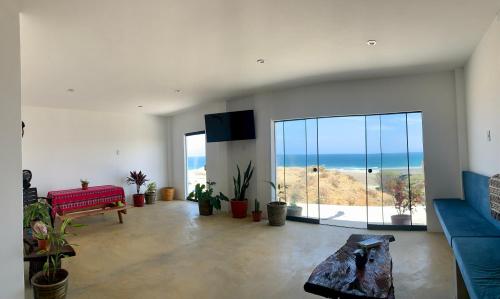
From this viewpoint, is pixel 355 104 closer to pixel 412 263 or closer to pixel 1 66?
pixel 412 263

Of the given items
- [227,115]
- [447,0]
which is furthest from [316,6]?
[227,115]

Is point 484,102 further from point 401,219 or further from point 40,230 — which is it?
point 40,230

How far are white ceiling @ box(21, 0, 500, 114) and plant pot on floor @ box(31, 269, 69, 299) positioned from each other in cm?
244

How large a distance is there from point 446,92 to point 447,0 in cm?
259

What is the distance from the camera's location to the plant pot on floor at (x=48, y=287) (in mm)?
2457

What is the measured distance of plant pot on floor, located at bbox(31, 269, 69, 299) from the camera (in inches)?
96.7

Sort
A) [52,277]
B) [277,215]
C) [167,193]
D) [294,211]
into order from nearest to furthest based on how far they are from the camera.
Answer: [52,277] < [277,215] < [294,211] < [167,193]

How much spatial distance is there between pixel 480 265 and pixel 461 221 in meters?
1.39

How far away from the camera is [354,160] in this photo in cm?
556

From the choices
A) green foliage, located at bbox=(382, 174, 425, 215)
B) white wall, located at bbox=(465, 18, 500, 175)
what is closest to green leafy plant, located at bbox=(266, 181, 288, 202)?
green foliage, located at bbox=(382, 174, 425, 215)

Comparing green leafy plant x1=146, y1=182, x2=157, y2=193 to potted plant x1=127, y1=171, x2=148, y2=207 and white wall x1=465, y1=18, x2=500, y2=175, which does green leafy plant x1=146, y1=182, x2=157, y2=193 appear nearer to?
potted plant x1=127, y1=171, x2=148, y2=207

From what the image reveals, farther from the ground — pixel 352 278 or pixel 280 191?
pixel 280 191

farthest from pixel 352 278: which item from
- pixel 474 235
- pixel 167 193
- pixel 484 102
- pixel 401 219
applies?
pixel 167 193

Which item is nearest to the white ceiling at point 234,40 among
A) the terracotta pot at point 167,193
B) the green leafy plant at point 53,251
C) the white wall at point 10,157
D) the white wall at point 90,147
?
the white wall at point 10,157
